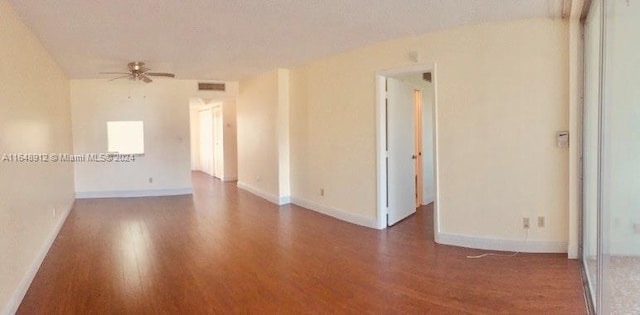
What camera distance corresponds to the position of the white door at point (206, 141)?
11.3 metres

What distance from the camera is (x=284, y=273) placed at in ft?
11.0

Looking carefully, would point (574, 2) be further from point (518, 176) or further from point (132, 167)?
point (132, 167)

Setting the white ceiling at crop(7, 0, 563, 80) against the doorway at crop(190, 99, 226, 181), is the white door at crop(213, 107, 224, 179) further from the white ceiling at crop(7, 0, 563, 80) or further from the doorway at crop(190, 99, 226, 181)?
the white ceiling at crop(7, 0, 563, 80)

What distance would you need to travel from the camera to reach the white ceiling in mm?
3266

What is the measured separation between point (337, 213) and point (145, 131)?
15.2 ft

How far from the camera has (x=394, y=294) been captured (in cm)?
290

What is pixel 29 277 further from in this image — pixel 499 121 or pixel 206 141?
pixel 206 141

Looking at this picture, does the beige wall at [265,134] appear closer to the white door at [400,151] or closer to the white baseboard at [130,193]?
the white baseboard at [130,193]

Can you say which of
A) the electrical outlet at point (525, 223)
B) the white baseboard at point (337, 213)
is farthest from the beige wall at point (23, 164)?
the electrical outlet at point (525, 223)

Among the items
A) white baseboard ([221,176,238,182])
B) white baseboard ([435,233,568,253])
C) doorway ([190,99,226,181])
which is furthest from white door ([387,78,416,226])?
doorway ([190,99,226,181])

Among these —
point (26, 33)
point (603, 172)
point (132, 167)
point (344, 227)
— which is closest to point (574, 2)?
point (603, 172)

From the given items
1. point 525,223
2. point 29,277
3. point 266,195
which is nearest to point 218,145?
point 266,195

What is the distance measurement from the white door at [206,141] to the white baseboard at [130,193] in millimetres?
3399

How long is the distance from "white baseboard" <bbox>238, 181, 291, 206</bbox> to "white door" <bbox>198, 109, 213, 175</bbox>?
11.2ft
